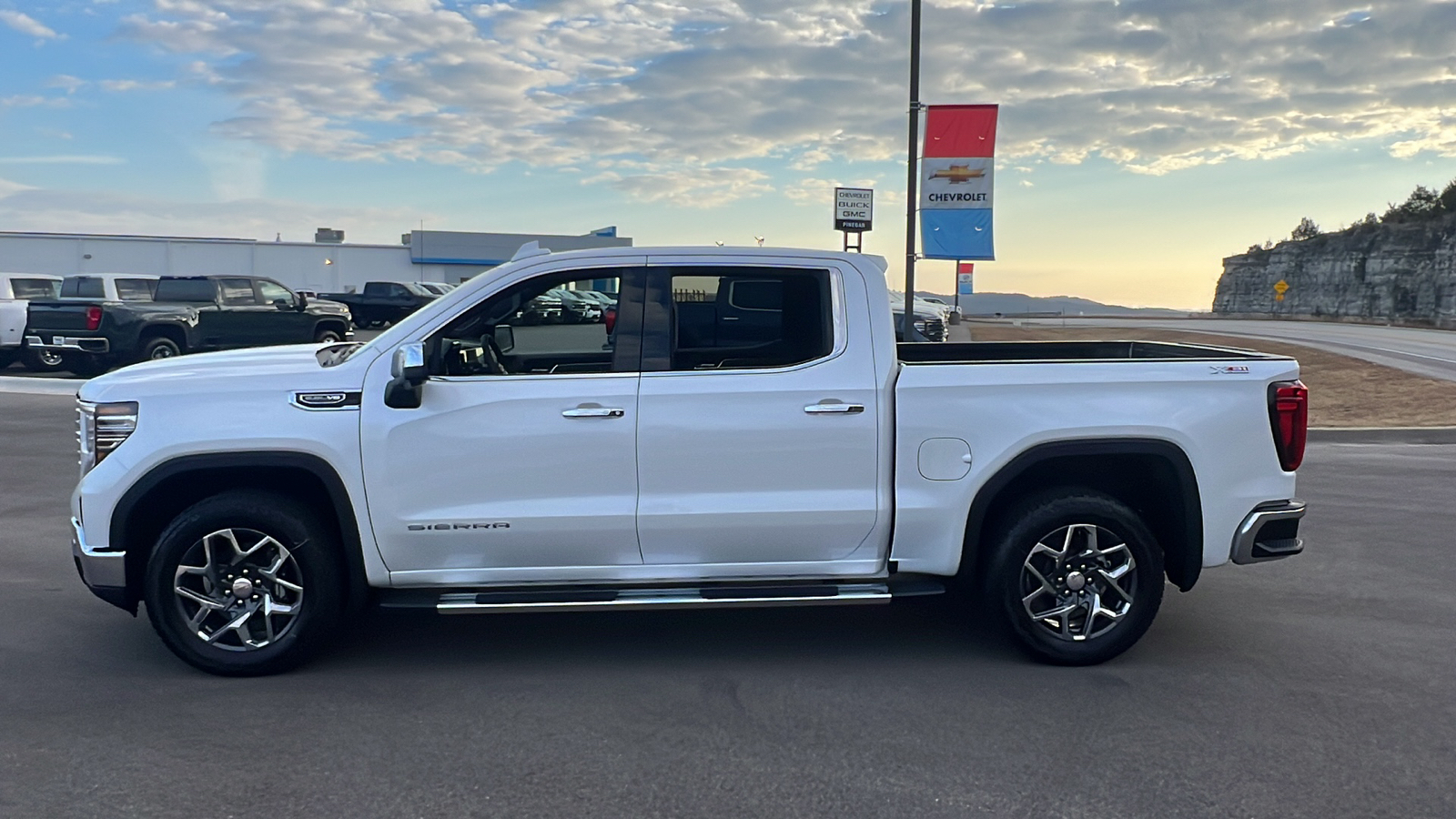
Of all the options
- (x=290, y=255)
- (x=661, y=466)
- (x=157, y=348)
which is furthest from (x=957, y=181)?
(x=290, y=255)

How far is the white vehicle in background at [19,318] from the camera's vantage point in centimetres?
1894

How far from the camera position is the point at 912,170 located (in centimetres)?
1831

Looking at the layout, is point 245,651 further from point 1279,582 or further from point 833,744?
point 1279,582

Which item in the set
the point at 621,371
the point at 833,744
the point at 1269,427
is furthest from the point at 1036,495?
the point at 621,371

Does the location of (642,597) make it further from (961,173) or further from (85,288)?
(85,288)

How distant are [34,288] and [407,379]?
2065 cm

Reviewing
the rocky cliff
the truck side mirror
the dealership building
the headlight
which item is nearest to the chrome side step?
the truck side mirror

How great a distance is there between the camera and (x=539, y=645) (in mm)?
5500

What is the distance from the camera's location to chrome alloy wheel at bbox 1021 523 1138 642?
5.14m

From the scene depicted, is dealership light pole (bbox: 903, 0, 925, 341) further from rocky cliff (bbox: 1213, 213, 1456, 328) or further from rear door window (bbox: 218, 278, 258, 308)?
rocky cliff (bbox: 1213, 213, 1456, 328)

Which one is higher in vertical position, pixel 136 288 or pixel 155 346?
pixel 136 288

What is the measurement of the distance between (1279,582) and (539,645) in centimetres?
436

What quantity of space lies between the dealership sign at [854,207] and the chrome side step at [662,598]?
17.3 metres

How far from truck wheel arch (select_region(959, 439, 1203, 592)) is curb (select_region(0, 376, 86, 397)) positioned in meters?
15.7
